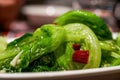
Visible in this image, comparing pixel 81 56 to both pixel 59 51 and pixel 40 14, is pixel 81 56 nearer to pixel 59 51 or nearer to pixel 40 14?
pixel 59 51

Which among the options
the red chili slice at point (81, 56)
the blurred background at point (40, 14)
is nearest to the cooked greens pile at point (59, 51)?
the red chili slice at point (81, 56)

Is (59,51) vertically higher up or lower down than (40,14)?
lower down

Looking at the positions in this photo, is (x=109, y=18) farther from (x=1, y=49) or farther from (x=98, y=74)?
(x=98, y=74)

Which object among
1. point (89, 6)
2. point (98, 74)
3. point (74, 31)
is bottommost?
point (98, 74)

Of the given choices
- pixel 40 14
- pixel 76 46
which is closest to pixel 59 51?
pixel 76 46

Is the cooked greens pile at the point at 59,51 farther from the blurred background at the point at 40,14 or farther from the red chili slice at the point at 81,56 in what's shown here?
the blurred background at the point at 40,14

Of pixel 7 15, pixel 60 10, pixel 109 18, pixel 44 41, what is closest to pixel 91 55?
pixel 44 41

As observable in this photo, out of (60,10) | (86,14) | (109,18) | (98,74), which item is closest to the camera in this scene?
(98,74)

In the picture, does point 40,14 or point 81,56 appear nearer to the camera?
point 81,56

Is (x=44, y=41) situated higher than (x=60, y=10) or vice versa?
(x=60, y=10)
